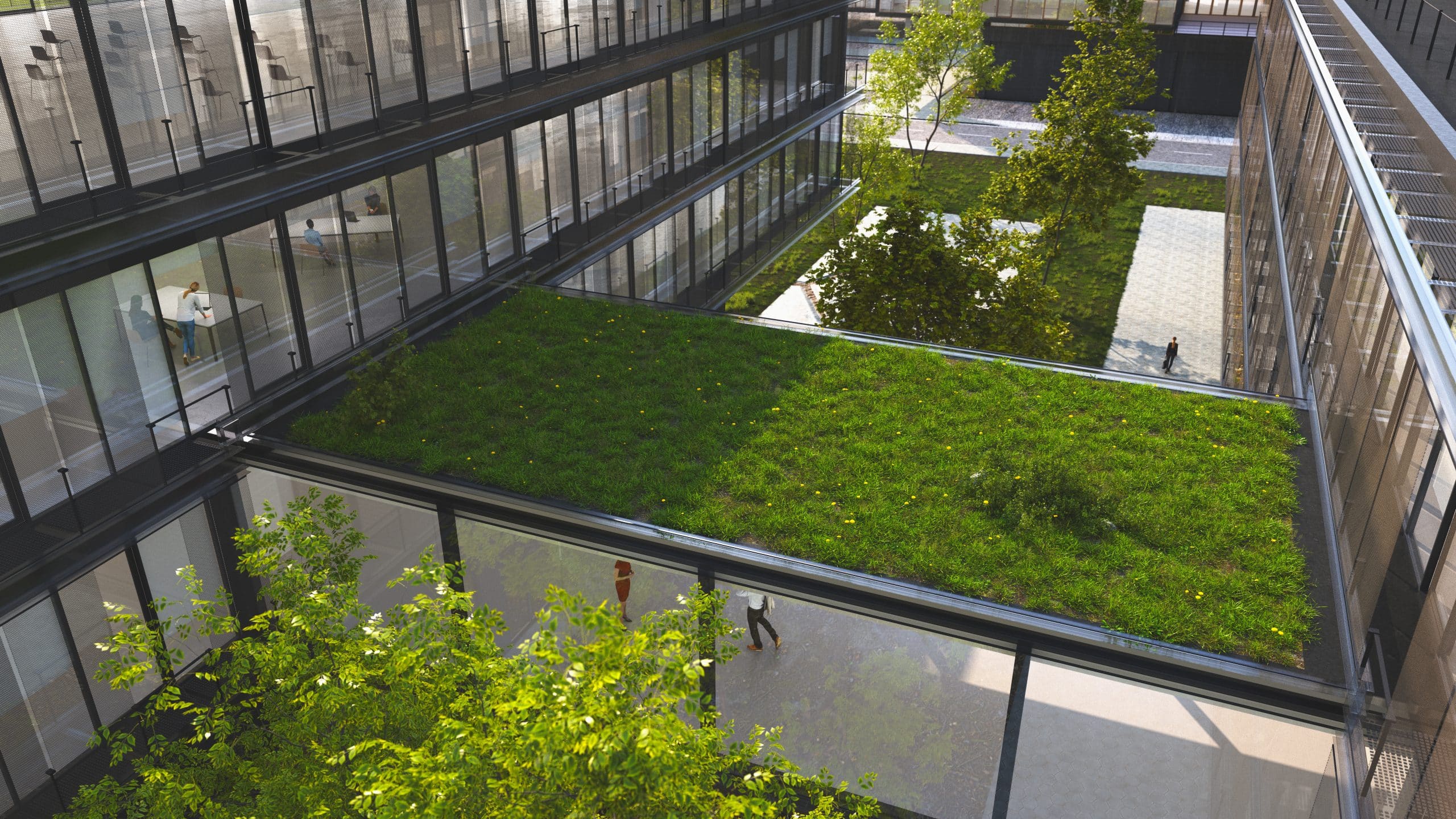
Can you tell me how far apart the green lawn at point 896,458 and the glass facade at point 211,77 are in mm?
3764

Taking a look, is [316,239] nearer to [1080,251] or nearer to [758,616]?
[758,616]

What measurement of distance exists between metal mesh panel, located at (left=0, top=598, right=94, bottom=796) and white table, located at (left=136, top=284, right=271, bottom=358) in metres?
3.69

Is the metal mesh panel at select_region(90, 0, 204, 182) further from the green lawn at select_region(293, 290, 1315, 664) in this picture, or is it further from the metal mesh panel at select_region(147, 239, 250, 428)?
the green lawn at select_region(293, 290, 1315, 664)

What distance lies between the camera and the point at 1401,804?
24.1 ft

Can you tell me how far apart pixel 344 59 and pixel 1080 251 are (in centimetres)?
2821

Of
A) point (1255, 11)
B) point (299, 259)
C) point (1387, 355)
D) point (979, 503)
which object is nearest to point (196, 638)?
point (299, 259)

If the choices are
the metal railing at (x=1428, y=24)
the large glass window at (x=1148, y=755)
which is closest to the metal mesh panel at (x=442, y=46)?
the large glass window at (x=1148, y=755)

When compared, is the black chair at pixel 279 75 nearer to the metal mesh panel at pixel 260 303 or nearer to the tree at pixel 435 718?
the metal mesh panel at pixel 260 303

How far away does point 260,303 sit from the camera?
14008 mm

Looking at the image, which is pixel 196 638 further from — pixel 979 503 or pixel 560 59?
pixel 560 59

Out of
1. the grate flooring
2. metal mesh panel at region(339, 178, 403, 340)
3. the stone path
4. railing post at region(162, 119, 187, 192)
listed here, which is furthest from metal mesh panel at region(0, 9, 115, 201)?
the stone path

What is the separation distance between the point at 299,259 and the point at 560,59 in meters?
7.30

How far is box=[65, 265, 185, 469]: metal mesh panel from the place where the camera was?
11.7 m

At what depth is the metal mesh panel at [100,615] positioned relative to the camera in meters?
11.6
